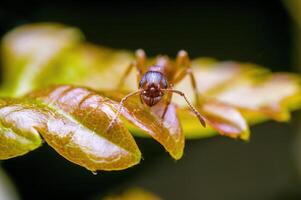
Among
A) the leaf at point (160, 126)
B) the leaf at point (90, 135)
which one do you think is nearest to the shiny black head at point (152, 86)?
the leaf at point (160, 126)

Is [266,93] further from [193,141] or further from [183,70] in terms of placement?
[193,141]

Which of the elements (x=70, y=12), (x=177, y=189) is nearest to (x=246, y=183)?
(x=177, y=189)

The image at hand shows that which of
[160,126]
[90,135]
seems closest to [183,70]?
[160,126]

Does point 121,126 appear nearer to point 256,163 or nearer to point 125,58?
point 125,58

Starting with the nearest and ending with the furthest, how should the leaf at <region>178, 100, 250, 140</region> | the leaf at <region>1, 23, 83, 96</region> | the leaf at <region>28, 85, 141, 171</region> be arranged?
the leaf at <region>28, 85, 141, 171</region>, the leaf at <region>178, 100, 250, 140</region>, the leaf at <region>1, 23, 83, 96</region>

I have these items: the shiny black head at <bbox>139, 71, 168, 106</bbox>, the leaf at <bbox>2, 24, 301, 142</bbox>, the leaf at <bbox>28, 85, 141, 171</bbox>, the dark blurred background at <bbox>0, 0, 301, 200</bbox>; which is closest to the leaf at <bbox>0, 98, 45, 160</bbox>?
the leaf at <bbox>28, 85, 141, 171</bbox>

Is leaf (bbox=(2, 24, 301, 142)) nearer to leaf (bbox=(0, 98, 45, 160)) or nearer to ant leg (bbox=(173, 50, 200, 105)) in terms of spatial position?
ant leg (bbox=(173, 50, 200, 105))

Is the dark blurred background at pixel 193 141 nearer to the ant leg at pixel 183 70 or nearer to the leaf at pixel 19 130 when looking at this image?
the ant leg at pixel 183 70
